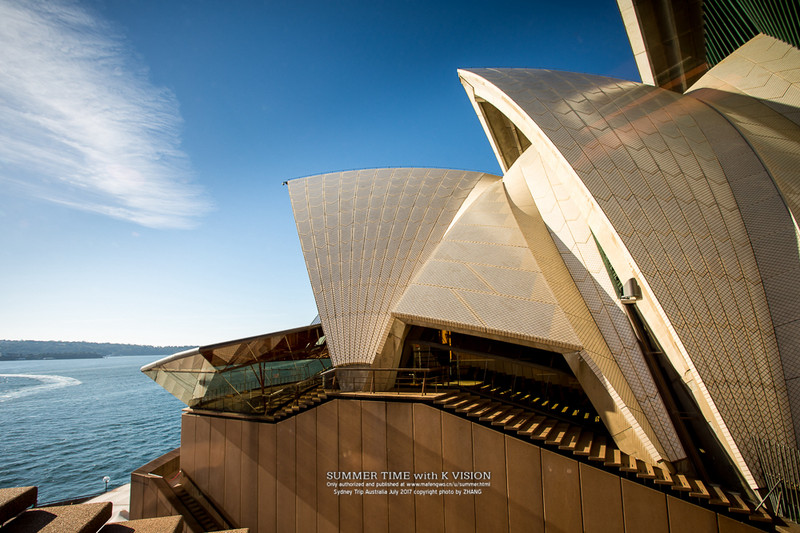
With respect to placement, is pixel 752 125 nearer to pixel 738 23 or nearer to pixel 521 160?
pixel 738 23

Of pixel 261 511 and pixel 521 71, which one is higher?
pixel 521 71

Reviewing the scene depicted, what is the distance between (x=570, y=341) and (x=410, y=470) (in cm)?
516

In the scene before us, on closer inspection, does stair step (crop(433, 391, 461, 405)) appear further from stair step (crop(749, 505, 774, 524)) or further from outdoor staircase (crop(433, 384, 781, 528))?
stair step (crop(749, 505, 774, 524))

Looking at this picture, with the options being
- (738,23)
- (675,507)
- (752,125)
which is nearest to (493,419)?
(675,507)

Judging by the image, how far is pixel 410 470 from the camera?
988 cm

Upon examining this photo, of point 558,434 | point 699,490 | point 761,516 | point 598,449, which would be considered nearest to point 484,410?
point 558,434

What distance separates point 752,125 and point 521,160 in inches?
259

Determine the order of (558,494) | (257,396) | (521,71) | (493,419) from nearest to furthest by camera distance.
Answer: (558,494), (493,419), (257,396), (521,71)

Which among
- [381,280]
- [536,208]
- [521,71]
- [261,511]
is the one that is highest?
[521,71]

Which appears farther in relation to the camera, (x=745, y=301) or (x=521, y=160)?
(x=521, y=160)

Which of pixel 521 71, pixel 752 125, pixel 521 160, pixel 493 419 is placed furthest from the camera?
pixel 521 71

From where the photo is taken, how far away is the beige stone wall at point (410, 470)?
8.02m

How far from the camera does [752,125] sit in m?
11.3

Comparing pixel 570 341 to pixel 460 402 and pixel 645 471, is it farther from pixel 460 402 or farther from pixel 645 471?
pixel 460 402
